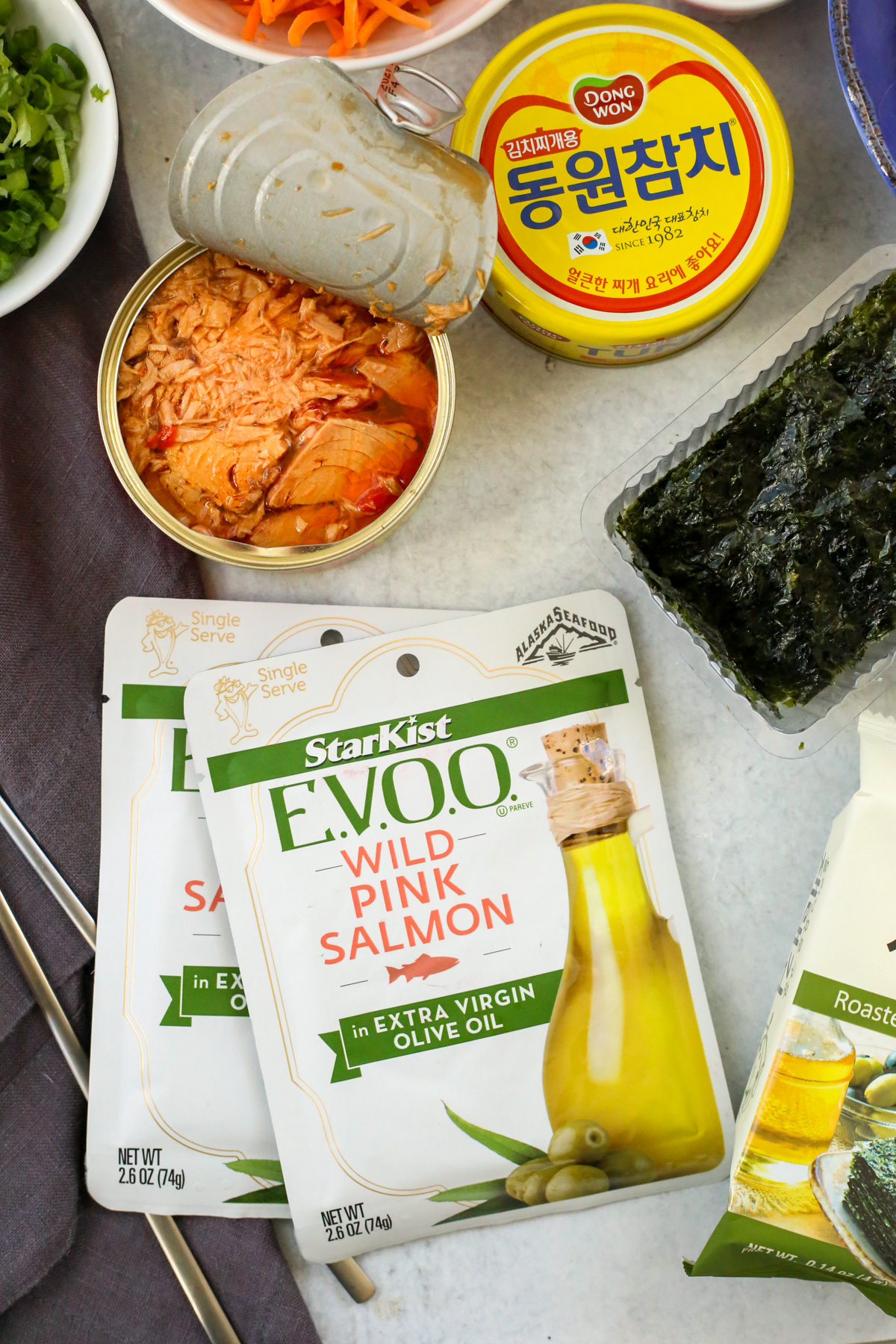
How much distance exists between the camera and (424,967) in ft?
3.18

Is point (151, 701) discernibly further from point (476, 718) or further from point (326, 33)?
point (326, 33)

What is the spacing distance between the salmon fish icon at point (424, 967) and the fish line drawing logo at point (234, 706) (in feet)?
0.91

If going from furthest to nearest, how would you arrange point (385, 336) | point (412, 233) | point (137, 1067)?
point (137, 1067), point (385, 336), point (412, 233)

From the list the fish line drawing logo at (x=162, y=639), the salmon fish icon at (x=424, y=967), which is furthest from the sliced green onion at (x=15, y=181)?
the salmon fish icon at (x=424, y=967)

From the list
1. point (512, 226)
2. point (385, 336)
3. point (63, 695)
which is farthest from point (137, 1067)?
point (512, 226)

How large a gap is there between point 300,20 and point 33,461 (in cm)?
47

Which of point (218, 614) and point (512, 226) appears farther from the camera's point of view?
point (218, 614)

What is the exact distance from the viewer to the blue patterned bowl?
2.52ft

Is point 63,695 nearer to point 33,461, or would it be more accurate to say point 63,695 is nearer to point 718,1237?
point 33,461

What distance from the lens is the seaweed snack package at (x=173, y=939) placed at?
38.3 inches

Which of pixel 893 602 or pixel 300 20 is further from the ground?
pixel 300 20

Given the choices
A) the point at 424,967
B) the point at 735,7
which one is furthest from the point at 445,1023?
the point at 735,7

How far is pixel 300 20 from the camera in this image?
828mm

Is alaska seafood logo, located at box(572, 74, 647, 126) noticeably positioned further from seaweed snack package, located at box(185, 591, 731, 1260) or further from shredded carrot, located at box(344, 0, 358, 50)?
seaweed snack package, located at box(185, 591, 731, 1260)
